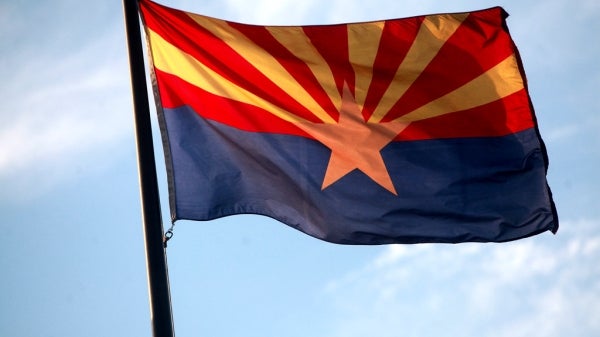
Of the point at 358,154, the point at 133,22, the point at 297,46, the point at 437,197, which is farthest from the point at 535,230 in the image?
the point at 133,22

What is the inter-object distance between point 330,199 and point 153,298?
10.6 feet

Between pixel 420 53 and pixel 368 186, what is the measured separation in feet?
5.48

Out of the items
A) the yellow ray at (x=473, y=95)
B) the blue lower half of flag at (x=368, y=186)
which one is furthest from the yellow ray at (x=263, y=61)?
the yellow ray at (x=473, y=95)

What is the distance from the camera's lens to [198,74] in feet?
30.1

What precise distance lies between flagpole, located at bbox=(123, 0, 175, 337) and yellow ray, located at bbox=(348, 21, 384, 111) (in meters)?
2.93

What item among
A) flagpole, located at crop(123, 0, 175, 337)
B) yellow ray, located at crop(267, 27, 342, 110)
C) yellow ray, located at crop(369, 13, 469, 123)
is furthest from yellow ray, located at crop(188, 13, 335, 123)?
flagpole, located at crop(123, 0, 175, 337)

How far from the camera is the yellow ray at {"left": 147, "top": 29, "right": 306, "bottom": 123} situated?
9008mm

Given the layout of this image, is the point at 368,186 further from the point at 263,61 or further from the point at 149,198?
the point at 149,198

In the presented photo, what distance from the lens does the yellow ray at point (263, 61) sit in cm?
934

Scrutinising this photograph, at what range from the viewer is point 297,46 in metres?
9.60

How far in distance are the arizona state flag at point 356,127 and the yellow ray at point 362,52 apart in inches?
0.6

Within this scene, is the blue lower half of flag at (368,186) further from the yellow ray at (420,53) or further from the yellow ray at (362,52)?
the yellow ray at (362,52)

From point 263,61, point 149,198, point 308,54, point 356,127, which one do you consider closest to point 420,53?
point 356,127

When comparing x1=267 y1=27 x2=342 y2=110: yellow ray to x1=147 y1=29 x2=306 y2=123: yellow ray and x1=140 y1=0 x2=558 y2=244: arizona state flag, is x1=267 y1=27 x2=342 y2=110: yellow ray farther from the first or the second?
x1=147 y1=29 x2=306 y2=123: yellow ray
